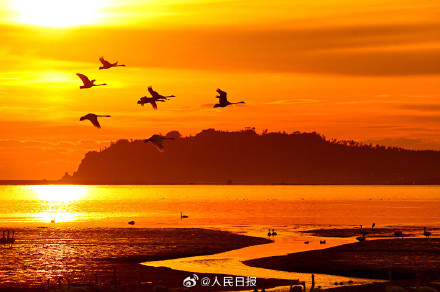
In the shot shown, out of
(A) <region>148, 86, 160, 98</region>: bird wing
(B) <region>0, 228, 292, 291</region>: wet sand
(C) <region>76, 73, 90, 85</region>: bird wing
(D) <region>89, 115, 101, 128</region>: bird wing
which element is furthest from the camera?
(B) <region>0, 228, 292, 291</region>: wet sand

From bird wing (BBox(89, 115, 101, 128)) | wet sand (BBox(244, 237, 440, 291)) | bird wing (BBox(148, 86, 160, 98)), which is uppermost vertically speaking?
bird wing (BBox(148, 86, 160, 98))

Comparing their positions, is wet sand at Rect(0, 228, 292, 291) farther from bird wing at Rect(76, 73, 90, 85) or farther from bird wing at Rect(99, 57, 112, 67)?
bird wing at Rect(99, 57, 112, 67)

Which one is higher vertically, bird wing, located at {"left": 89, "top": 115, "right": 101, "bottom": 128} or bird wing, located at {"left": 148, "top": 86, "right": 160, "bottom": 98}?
bird wing, located at {"left": 148, "top": 86, "right": 160, "bottom": 98}

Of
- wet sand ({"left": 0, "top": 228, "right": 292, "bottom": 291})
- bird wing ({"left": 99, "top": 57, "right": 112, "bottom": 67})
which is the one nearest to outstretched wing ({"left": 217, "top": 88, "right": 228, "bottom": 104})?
bird wing ({"left": 99, "top": 57, "right": 112, "bottom": 67})

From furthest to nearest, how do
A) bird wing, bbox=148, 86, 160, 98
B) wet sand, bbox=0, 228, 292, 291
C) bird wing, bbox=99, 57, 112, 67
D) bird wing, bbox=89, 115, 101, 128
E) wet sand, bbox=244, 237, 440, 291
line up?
wet sand, bbox=244, 237, 440, 291 → wet sand, bbox=0, 228, 292, 291 → bird wing, bbox=99, 57, 112, 67 → bird wing, bbox=148, 86, 160, 98 → bird wing, bbox=89, 115, 101, 128

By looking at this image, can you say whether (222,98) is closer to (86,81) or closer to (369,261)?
(86,81)

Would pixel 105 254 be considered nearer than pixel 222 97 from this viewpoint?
No

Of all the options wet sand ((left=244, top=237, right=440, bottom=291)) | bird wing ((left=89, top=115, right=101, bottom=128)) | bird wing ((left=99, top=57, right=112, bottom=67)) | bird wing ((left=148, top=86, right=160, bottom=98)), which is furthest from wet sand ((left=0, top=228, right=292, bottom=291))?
bird wing ((left=99, top=57, right=112, bottom=67))

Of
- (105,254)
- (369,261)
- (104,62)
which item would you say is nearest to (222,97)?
(104,62)

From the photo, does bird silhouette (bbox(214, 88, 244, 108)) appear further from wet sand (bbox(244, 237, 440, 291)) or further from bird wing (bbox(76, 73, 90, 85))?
wet sand (bbox(244, 237, 440, 291))

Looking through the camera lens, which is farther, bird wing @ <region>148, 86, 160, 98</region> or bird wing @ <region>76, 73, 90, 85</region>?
bird wing @ <region>76, 73, 90, 85</region>

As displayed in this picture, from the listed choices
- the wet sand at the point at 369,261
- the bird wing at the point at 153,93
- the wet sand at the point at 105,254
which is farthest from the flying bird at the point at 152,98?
the wet sand at the point at 369,261

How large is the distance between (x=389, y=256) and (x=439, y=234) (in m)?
28.6

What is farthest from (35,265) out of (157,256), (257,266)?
(257,266)
